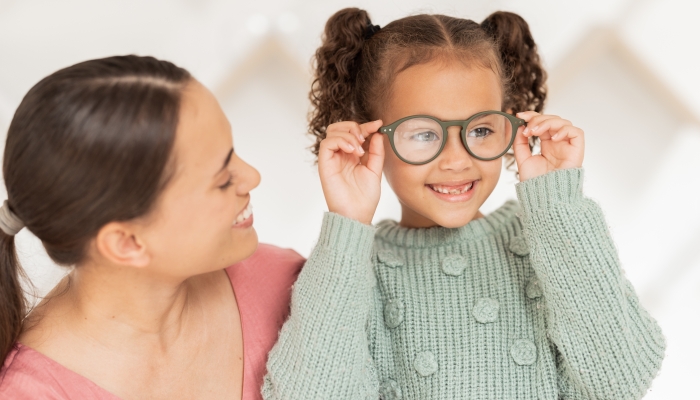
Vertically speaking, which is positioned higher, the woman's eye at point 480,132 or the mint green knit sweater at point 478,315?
the woman's eye at point 480,132

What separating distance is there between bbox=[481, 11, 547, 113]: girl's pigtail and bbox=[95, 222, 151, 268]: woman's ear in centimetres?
91

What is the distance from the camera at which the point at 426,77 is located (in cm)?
146

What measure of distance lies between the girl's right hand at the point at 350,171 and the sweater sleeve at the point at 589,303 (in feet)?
1.15

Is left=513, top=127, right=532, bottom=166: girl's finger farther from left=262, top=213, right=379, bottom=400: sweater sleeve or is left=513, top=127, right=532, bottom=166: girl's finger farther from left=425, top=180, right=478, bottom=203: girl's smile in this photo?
left=262, top=213, right=379, bottom=400: sweater sleeve

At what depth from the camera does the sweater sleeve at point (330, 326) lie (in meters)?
1.34

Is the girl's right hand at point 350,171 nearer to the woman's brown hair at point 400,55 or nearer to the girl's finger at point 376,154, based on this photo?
the girl's finger at point 376,154

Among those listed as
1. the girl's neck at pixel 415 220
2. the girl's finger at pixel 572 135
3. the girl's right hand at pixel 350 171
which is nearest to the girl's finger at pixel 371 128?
the girl's right hand at pixel 350 171

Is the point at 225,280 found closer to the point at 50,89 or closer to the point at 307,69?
the point at 50,89

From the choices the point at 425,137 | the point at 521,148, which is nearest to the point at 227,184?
the point at 425,137

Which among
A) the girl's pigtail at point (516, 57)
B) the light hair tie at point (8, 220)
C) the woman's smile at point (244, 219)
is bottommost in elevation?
the light hair tie at point (8, 220)

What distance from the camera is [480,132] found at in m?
1.46

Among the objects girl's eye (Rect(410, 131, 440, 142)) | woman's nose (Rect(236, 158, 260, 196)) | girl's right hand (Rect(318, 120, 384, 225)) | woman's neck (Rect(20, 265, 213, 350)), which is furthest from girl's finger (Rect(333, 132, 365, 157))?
woman's neck (Rect(20, 265, 213, 350))

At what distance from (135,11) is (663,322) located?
186cm

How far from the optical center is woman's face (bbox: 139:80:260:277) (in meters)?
1.19
